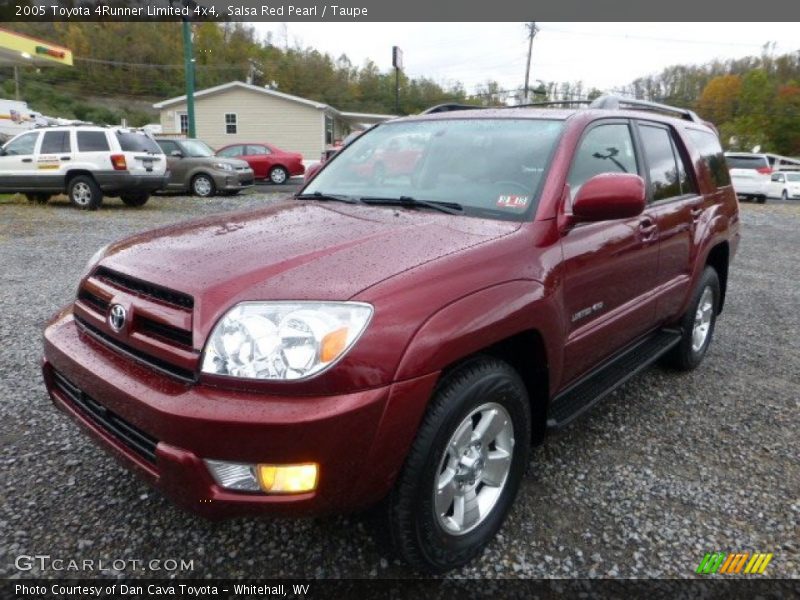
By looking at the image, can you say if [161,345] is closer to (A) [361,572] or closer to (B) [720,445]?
(A) [361,572]

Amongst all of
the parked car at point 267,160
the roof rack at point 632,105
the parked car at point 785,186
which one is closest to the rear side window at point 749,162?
the parked car at point 785,186

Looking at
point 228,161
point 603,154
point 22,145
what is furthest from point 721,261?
point 228,161

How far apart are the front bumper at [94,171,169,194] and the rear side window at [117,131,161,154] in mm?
566

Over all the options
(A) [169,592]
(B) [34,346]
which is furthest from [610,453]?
(B) [34,346]

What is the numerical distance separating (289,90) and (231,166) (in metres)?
45.4

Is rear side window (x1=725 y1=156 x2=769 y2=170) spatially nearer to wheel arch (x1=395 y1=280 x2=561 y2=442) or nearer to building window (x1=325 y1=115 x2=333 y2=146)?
building window (x1=325 y1=115 x2=333 y2=146)

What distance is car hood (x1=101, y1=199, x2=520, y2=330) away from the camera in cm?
181

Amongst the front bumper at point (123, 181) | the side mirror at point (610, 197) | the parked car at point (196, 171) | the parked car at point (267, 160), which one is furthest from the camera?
the parked car at point (267, 160)

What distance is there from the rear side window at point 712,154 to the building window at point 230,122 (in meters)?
29.1

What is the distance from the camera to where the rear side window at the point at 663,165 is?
339cm

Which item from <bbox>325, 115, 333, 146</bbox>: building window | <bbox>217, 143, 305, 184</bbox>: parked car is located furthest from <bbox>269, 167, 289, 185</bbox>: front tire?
<bbox>325, 115, 333, 146</bbox>: building window

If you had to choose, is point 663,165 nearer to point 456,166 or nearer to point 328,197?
point 456,166

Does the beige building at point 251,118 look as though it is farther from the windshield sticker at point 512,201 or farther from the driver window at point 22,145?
the windshield sticker at point 512,201

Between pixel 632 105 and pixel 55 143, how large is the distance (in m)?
11.9
